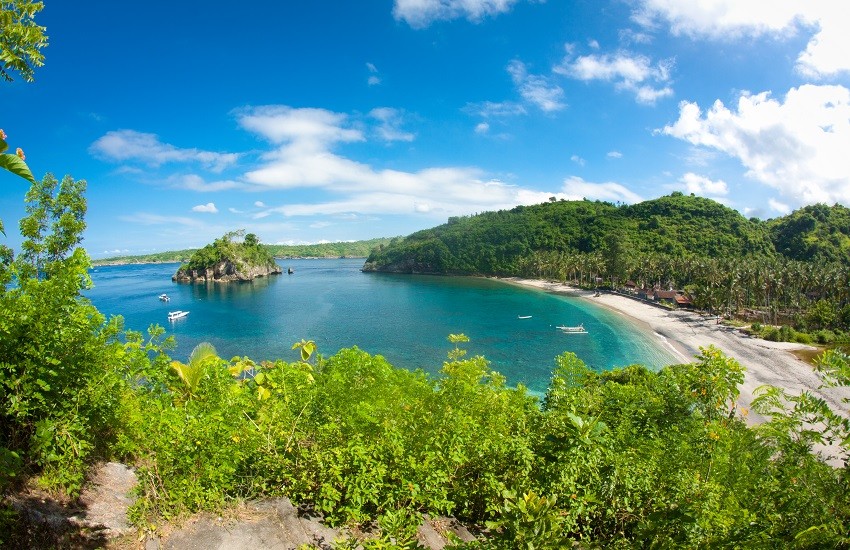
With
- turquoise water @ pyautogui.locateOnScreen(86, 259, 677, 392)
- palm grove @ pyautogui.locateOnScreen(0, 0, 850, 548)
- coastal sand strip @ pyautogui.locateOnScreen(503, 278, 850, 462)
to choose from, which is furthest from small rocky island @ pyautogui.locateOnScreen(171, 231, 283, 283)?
palm grove @ pyautogui.locateOnScreen(0, 0, 850, 548)

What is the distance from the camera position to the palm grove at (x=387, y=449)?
4.73 m

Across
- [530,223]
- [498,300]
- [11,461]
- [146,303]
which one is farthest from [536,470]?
[530,223]

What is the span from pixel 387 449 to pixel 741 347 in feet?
180

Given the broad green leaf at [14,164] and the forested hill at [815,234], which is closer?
the broad green leaf at [14,164]

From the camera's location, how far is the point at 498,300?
83438mm

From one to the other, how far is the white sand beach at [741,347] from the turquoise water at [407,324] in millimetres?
3181

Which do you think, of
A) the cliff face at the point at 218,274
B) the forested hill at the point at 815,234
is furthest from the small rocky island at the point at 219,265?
the forested hill at the point at 815,234

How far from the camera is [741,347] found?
1866 inches

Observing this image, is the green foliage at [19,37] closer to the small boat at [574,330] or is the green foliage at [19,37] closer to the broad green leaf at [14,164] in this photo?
the broad green leaf at [14,164]

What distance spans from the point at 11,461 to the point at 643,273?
Result: 99.0 metres

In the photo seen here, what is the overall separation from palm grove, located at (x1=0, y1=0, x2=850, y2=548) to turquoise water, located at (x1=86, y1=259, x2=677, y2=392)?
77.7ft

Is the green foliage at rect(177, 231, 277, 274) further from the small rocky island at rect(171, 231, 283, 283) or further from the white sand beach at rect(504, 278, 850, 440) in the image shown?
the white sand beach at rect(504, 278, 850, 440)

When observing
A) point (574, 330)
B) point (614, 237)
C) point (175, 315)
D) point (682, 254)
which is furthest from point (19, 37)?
point (682, 254)

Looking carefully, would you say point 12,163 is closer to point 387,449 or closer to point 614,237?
point 387,449
